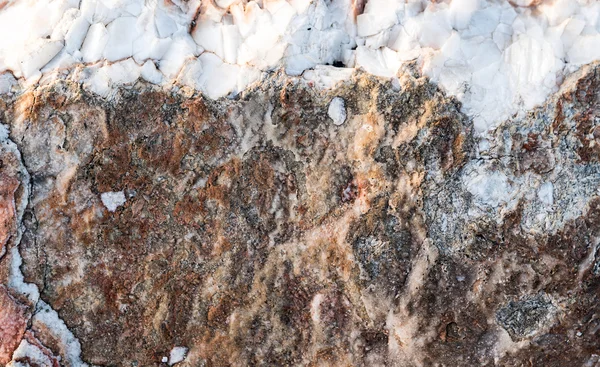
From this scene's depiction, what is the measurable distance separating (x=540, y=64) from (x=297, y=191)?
0.74 meters

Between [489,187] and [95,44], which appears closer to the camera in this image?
[489,187]

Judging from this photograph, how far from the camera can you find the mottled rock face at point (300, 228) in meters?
1.49

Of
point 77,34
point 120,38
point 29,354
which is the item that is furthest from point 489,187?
point 29,354

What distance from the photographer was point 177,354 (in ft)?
5.32

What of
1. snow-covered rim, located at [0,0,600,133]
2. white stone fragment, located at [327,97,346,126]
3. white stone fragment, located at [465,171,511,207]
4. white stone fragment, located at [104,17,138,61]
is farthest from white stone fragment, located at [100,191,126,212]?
white stone fragment, located at [465,171,511,207]

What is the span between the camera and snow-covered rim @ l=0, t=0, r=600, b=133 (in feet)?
4.86

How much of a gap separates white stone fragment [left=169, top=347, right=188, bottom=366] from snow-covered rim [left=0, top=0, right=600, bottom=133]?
2.47 ft

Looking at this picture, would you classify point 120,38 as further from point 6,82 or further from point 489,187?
point 489,187

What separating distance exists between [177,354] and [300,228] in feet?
1.72

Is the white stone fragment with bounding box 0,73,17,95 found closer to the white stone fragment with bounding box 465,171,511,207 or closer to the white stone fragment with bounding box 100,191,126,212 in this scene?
the white stone fragment with bounding box 100,191,126,212

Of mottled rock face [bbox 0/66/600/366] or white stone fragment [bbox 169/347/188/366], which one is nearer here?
mottled rock face [bbox 0/66/600/366]

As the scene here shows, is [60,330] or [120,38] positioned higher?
[120,38]

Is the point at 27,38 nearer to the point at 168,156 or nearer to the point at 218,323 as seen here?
the point at 168,156

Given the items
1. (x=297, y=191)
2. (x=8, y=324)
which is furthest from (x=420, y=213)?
(x=8, y=324)
